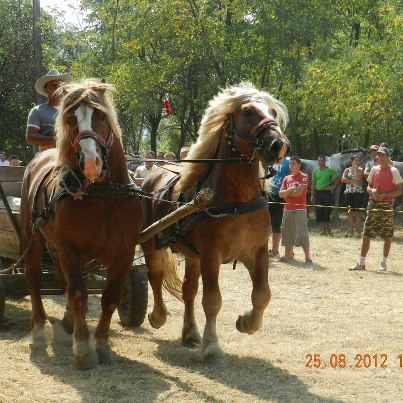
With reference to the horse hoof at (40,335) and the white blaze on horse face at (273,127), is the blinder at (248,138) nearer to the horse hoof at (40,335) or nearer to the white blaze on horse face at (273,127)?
the white blaze on horse face at (273,127)

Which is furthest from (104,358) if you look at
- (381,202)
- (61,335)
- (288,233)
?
(288,233)

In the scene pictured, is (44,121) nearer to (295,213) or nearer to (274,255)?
(295,213)

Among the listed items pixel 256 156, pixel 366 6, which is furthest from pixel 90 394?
pixel 366 6

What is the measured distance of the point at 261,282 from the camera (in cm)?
584

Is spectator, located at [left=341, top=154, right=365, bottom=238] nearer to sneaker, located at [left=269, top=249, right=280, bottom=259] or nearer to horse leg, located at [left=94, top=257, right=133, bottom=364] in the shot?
sneaker, located at [left=269, top=249, right=280, bottom=259]

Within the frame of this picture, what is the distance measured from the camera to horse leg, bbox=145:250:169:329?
276 inches

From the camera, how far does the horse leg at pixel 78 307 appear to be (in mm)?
5555

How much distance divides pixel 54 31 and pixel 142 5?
457 inches

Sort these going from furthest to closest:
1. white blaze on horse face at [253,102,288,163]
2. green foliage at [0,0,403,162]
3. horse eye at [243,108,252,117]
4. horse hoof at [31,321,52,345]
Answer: green foliage at [0,0,403,162], horse hoof at [31,321,52,345], horse eye at [243,108,252,117], white blaze on horse face at [253,102,288,163]

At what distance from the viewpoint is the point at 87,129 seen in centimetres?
522

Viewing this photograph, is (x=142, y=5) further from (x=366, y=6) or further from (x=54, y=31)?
(x=54, y=31)

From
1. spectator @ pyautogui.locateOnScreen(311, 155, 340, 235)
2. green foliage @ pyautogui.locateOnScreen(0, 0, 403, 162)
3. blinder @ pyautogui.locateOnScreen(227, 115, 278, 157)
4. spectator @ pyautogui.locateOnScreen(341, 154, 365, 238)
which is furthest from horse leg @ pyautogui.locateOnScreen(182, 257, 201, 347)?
green foliage @ pyautogui.locateOnScreen(0, 0, 403, 162)
